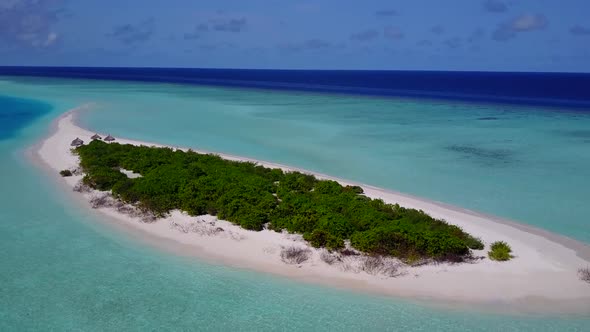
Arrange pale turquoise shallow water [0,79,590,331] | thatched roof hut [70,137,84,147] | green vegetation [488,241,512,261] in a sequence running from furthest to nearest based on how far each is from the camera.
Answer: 1. thatched roof hut [70,137,84,147]
2. green vegetation [488,241,512,261]
3. pale turquoise shallow water [0,79,590,331]

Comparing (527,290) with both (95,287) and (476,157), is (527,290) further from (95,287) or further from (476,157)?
(476,157)

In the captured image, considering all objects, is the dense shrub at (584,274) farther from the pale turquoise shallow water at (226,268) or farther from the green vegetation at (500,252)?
the pale turquoise shallow water at (226,268)

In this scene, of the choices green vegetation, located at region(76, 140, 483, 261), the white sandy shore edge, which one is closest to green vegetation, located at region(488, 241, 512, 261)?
the white sandy shore edge

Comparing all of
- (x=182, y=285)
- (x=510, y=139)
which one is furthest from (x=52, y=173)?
(x=510, y=139)

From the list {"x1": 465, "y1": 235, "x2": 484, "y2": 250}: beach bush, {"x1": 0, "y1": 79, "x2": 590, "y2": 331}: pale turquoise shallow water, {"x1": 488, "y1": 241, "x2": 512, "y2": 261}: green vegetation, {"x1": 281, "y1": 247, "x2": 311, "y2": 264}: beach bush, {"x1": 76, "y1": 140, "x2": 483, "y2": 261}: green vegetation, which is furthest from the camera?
{"x1": 465, "y1": 235, "x2": 484, "y2": 250}: beach bush

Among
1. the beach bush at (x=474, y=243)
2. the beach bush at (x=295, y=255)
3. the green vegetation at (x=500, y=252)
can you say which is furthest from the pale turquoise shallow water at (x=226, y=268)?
the beach bush at (x=474, y=243)

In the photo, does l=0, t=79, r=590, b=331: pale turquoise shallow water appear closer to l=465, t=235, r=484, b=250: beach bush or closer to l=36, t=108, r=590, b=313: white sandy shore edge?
l=36, t=108, r=590, b=313: white sandy shore edge
